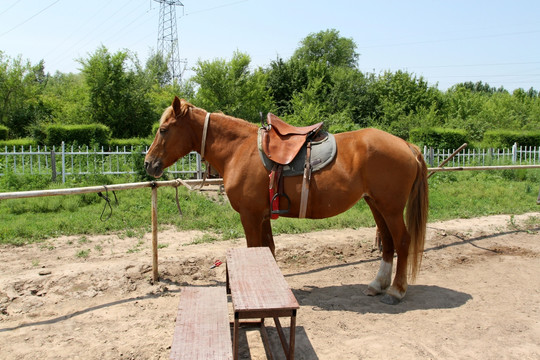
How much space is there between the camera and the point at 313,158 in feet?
12.8

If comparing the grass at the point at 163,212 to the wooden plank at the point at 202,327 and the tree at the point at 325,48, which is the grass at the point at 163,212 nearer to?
the wooden plank at the point at 202,327

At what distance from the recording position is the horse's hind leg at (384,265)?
418 cm

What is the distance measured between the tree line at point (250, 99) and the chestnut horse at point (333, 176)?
41.7ft

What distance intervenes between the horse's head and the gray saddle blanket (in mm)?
833

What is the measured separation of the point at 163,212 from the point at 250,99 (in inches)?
624

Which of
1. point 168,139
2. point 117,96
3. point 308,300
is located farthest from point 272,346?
point 117,96

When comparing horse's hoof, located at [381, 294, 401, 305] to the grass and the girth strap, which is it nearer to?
the girth strap

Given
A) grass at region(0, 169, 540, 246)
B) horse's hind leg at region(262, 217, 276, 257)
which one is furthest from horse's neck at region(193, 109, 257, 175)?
grass at region(0, 169, 540, 246)

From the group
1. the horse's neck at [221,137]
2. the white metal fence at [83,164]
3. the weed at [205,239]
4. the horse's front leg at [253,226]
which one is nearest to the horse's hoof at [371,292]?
the horse's front leg at [253,226]

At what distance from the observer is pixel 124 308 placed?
3793 millimetres

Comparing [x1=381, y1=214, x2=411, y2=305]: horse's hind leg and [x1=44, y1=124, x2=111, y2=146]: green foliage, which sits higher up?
[x1=44, y1=124, x2=111, y2=146]: green foliage

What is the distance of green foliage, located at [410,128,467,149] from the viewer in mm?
17609

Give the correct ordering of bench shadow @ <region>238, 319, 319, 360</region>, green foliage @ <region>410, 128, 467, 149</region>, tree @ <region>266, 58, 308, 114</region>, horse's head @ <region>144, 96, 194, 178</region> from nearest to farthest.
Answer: bench shadow @ <region>238, 319, 319, 360</region> < horse's head @ <region>144, 96, 194, 178</region> < green foliage @ <region>410, 128, 467, 149</region> < tree @ <region>266, 58, 308, 114</region>

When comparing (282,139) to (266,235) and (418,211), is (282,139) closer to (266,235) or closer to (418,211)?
(266,235)
